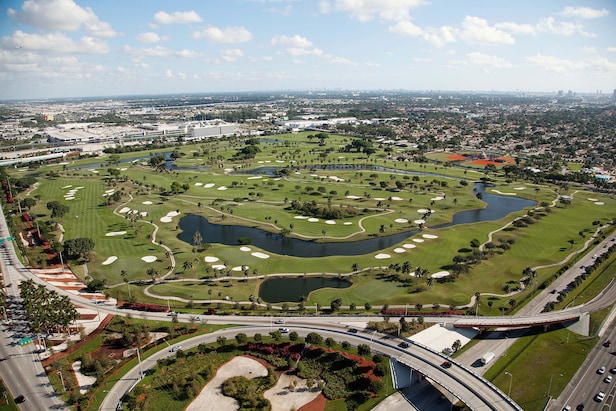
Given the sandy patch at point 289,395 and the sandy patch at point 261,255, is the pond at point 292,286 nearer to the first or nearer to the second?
the sandy patch at point 261,255

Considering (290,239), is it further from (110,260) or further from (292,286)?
(110,260)

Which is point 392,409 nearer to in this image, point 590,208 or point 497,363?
point 497,363

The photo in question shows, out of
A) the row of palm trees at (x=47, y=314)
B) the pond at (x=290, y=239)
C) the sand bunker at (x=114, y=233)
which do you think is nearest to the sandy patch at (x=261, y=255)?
the pond at (x=290, y=239)

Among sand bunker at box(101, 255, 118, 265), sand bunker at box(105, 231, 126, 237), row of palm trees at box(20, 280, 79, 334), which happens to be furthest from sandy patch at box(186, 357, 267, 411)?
sand bunker at box(105, 231, 126, 237)

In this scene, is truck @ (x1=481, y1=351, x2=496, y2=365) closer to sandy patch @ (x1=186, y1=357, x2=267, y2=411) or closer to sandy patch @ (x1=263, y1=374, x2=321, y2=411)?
sandy patch @ (x1=263, y1=374, x2=321, y2=411)

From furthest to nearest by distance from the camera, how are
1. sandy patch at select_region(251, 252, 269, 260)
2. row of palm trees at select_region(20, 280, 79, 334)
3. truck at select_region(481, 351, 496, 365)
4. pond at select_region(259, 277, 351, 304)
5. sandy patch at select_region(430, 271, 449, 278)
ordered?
sandy patch at select_region(251, 252, 269, 260), sandy patch at select_region(430, 271, 449, 278), pond at select_region(259, 277, 351, 304), row of palm trees at select_region(20, 280, 79, 334), truck at select_region(481, 351, 496, 365)
